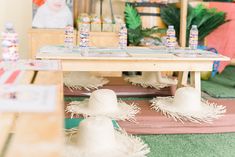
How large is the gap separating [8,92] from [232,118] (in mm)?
1706

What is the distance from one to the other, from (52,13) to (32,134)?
9.91ft

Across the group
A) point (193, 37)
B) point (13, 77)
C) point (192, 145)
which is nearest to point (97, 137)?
point (13, 77)

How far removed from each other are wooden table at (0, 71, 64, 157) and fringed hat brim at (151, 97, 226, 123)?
141cm

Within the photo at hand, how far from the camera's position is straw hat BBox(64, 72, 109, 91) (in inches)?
117

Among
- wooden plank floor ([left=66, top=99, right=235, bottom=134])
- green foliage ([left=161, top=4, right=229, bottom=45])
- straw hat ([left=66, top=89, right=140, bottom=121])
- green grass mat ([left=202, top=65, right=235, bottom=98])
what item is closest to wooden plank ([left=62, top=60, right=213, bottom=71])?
straw hat ([left=66, top=89, right=140, bottom=121])

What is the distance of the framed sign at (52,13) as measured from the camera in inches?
142

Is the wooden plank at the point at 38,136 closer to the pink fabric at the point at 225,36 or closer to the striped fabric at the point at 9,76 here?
the striped fabric at the point at 9,76

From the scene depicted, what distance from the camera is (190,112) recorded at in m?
2.28

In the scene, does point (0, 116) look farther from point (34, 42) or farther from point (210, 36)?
point (210, 36)

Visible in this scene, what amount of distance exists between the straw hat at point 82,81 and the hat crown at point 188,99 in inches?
34.6

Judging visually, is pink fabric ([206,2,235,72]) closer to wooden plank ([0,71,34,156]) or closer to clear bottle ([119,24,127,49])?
clear bottle ([119,24,127,49])

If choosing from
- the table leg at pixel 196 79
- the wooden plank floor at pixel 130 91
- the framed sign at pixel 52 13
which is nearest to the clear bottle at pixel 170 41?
the table leg at pixel 196 79

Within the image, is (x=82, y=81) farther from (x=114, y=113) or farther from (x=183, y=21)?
(x=183, y=21)

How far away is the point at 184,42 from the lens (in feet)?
12.4
